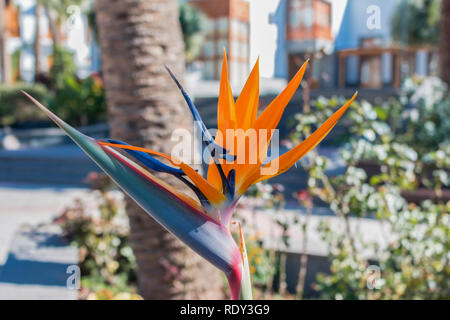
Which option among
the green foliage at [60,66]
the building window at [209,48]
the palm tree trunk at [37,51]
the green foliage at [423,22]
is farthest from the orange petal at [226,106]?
the green foliage at [423,22]

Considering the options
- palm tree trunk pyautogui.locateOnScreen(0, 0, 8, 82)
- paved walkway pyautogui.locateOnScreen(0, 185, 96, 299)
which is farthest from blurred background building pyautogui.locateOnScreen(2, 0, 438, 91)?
paved walkway pyautogui.locateOnScreen(0, 185, 96, 299)

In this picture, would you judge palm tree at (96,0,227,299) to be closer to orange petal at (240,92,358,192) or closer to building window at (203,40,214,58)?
orange petal at (240,92,358,192)

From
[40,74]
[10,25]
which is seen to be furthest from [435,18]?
[10,25]

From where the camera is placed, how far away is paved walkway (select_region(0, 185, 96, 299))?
2.90m

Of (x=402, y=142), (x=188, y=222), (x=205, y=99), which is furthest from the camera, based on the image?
(x=205, y=99)

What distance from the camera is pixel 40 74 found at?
15781 mm

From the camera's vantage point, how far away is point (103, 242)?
342 centimetres

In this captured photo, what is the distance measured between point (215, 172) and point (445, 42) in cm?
634

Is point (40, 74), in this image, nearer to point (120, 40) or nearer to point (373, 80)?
point (373, 80)

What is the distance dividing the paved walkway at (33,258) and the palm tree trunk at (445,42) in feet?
15.7

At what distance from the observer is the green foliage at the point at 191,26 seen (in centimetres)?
1273

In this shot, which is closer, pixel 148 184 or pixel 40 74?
pixel 148 184

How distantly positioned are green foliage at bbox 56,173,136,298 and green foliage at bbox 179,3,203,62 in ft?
31.6

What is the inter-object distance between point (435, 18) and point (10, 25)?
1852 cm
